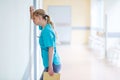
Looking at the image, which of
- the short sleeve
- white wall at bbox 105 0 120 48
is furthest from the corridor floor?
the short sleeve

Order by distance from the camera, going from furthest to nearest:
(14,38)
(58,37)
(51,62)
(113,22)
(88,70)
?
(113,22), (88,70), (58,37), (14,38), (51,62)

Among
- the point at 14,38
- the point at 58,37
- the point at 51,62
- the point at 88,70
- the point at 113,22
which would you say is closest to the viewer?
the point at 51,62

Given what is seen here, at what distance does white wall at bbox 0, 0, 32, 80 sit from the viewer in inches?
116

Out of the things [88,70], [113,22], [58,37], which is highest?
[113,22]

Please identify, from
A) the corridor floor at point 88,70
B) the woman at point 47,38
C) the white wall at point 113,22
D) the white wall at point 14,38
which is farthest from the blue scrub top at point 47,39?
the white wall at point 113,22

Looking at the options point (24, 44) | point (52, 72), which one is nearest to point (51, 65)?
point (52, 72)

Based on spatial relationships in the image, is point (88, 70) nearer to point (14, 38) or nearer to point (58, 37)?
point (58, 37)

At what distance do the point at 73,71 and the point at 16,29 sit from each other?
381 cm

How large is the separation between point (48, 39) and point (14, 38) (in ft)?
1.83

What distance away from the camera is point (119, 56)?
8.22m

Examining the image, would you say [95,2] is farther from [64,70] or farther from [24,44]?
[24,44]

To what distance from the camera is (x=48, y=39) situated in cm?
303

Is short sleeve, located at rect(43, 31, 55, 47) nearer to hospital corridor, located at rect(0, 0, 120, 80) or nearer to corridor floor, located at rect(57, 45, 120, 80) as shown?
hospital corridor, located at rect(0, 0, 120, 80)

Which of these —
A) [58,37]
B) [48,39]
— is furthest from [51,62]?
[58,37]
